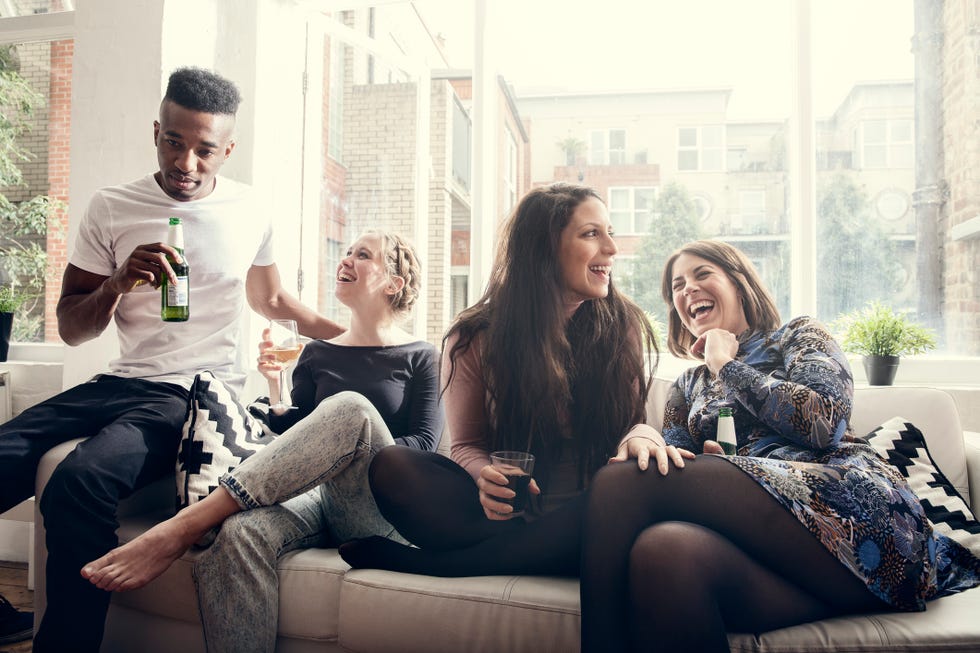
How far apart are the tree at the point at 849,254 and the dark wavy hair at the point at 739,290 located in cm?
123

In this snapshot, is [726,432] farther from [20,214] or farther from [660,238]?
[20,214]

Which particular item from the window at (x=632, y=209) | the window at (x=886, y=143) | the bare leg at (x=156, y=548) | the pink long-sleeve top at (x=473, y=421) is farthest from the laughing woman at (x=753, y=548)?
the window at (x=886, y=143)

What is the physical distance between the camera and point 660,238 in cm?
318

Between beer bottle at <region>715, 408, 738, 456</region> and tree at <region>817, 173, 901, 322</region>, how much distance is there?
1.71m

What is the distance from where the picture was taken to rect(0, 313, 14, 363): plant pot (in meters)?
3.41

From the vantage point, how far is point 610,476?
133 centimetres

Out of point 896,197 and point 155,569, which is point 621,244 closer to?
point 896,197

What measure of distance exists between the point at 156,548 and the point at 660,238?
2.47m

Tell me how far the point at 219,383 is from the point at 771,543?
1.47 m

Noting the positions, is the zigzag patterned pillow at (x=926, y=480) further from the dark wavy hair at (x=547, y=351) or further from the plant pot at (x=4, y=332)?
the plant pot at (x=4, y=332)

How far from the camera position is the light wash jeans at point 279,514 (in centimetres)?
152

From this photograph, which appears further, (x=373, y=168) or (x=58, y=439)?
(x=373, y=168)

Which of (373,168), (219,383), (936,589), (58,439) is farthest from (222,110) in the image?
(936,589)

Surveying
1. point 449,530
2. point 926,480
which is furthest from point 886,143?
point 449,530
